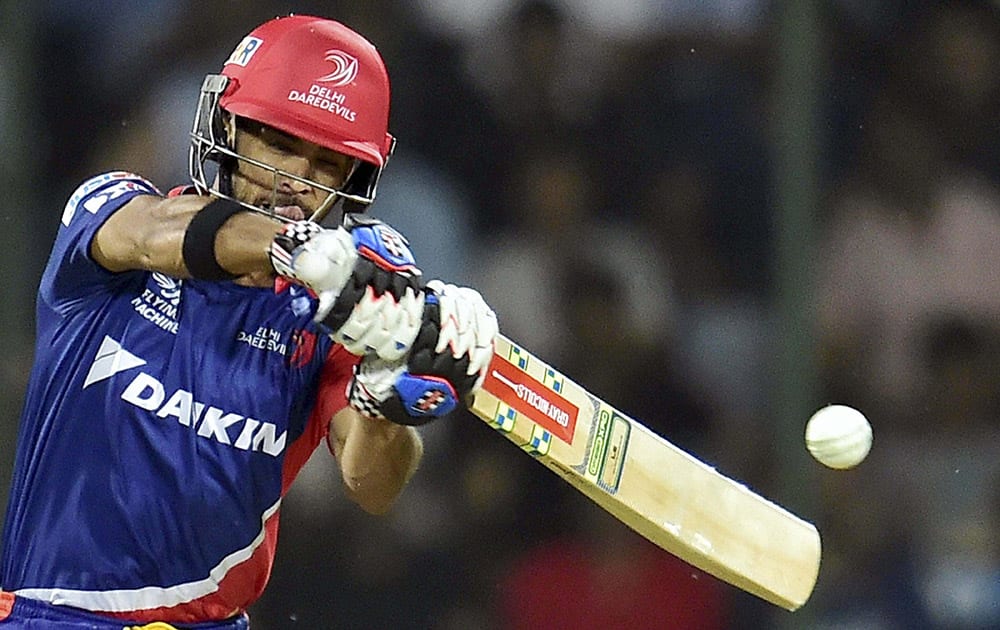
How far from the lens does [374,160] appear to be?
2.75 m

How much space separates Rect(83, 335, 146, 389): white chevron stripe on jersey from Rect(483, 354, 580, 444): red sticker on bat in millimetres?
531

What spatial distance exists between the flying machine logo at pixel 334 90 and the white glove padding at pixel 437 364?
18.2 inches

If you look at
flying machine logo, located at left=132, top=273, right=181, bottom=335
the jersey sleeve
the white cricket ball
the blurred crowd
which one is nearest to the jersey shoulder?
the jersey sleeve

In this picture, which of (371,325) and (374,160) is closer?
(371,325)

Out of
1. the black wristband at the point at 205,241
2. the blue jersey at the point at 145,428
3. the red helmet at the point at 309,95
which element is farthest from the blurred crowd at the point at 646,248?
the black wristband at the point at 205,241

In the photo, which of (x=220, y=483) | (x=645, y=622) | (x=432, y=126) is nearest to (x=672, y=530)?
(x=220, y=483)

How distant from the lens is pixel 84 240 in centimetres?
258

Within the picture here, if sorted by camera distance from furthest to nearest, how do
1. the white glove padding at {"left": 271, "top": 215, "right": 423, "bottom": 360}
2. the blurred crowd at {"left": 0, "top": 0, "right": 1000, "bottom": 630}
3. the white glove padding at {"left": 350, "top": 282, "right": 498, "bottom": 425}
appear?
the blurred crowd at {"left": 0, "top": 0, "right": 1000, "bottom": 630} → the white glove padding at {"left": 350, "top": 282, "right": 498, "bottom": 425} → the white glove padding at {"left": 271, "top": 215, "right": 423, "bottom": 360}

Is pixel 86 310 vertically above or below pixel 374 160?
below

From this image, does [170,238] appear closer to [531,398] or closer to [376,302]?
[376,302]

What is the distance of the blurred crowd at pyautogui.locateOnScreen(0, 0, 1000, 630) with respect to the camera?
4.52 m

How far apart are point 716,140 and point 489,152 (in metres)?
0.59

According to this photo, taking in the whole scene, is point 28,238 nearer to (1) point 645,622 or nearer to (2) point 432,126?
(2) point 432,126

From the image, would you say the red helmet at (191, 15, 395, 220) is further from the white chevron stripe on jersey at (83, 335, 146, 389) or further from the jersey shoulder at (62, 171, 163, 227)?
the white chevron stripe on jersey at (83, 335, 146, 389)
